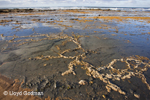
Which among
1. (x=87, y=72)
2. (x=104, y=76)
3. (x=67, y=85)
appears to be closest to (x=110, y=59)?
(x=104, y=76)

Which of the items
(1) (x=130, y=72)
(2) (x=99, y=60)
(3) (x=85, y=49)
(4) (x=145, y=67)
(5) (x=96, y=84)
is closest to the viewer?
(5) (x=96, y=84)

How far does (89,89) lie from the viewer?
178 inches

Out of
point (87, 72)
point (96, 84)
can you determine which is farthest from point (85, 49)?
point (96, 84)

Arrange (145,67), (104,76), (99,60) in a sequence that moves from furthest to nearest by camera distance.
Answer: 1. (99,60)
2. (145,67)
3. (104,76)

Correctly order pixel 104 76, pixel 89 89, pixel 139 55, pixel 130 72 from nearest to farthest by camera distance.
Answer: pixel 89 89, pixel 104 76, pixel 130 72, pixel 139 55

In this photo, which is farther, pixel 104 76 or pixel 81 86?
pixel 104 76

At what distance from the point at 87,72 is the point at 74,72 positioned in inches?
36.8

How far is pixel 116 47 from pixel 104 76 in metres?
5.06

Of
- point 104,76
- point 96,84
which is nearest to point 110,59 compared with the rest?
point 104,76

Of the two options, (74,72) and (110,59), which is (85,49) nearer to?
(110,59)

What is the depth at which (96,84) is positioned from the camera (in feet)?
15.9

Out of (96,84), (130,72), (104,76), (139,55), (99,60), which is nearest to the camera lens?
(96,84)

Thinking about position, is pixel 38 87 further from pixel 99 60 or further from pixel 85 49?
pixel 85 49

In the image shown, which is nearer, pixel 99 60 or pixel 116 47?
pixel 99 60
